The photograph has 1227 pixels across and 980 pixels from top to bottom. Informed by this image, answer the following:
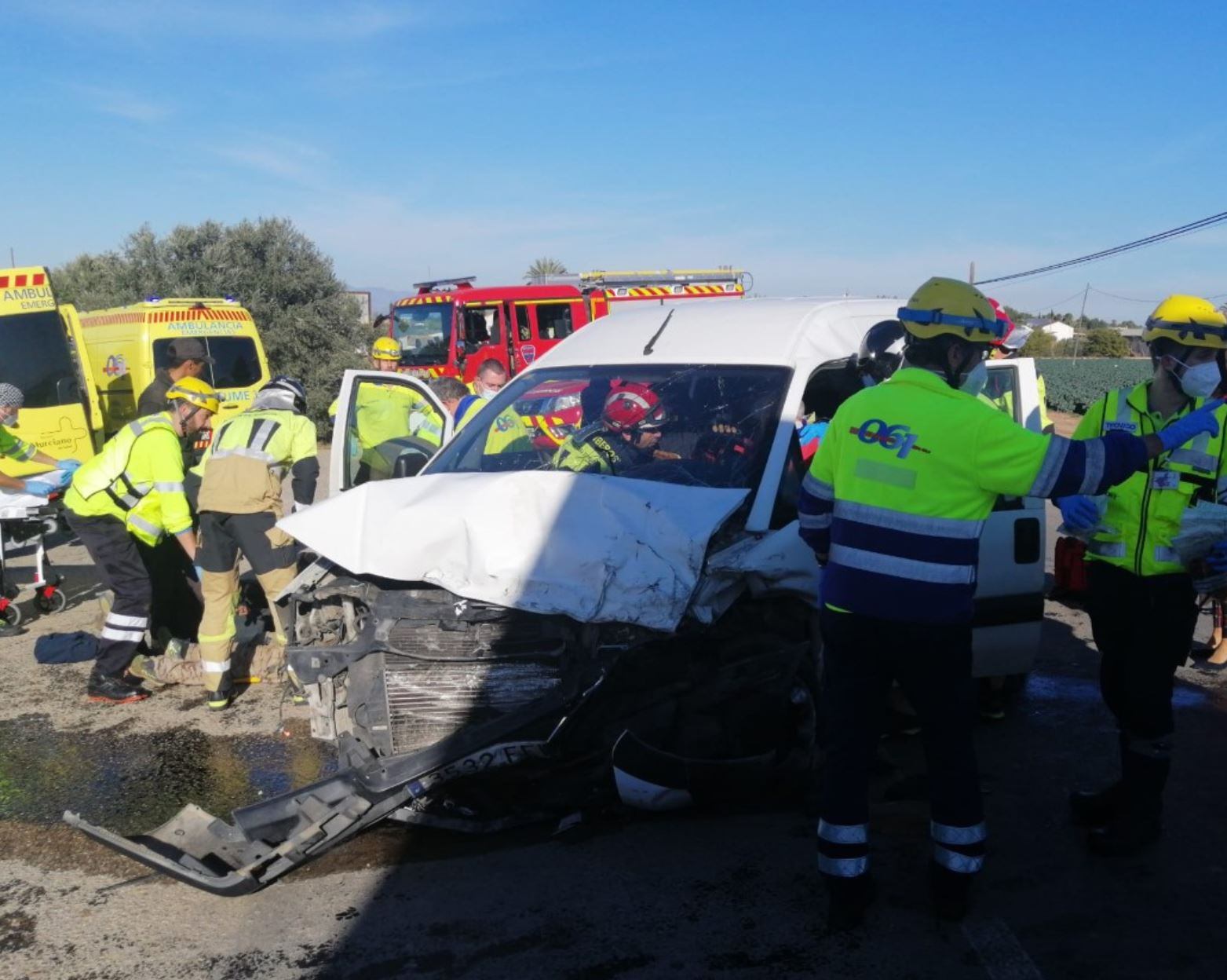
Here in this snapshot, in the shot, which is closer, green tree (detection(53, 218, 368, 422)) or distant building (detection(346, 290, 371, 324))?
green tree (detection(53, 218, 368, 422))

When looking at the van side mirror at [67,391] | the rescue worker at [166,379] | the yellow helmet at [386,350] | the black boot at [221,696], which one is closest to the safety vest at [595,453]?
the black boot at [221,696]

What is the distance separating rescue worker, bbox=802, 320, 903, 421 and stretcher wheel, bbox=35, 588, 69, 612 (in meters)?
6.07

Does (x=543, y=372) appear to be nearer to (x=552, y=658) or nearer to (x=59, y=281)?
(x=552, y=658)

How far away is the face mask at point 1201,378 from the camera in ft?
12.6

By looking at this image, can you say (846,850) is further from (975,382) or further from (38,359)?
(38,359)

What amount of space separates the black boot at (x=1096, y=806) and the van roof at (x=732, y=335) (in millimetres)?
2076

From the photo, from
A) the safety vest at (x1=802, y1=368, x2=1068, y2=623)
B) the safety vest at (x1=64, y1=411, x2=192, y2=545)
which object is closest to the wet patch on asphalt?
the safety vest at (x1=64, y1=411, x2=192, y2=545)

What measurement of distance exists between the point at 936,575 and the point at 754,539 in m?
1.00

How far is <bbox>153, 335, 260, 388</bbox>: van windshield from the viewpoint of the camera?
603 inches

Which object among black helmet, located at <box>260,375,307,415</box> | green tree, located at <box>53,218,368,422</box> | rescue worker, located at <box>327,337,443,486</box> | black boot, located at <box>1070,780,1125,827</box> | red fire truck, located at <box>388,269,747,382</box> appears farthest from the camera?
green tree, located at <box>53,218,368,422</box>

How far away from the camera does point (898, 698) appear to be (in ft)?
18.2

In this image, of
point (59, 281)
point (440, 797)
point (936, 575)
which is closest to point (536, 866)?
point (440, 797)

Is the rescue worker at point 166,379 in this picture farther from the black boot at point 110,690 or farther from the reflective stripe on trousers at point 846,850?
the reflective stripe on trousers at point 846,850

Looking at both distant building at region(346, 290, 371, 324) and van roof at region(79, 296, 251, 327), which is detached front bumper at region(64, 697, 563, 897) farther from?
distant building at region(346, 290, 371, 324)
